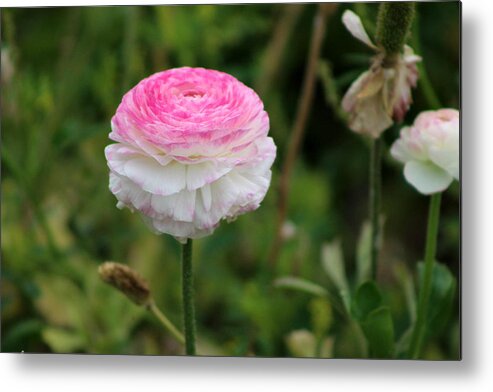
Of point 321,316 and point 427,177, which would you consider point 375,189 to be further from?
point 321,316

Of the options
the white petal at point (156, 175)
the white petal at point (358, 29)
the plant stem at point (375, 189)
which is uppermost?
the white petal at point (358, 29)

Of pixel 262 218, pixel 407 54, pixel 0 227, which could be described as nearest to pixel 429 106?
pixel 407 54

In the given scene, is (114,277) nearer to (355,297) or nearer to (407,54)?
(355,297)

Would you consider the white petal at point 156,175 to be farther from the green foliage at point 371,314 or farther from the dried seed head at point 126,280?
the green foliage at point 371,314

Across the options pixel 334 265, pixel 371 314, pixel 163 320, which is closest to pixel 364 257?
pixel 334 265

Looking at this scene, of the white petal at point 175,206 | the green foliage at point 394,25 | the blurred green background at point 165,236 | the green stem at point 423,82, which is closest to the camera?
the white petal at point 175,206

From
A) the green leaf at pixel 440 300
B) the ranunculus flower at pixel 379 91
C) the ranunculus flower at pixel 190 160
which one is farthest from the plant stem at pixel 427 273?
the ranunculus flower at pixel 190 160

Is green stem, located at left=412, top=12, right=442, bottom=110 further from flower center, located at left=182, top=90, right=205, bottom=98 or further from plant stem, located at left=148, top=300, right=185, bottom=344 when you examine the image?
plant stem, located at left=148, top=300, right=185, bottom=344
